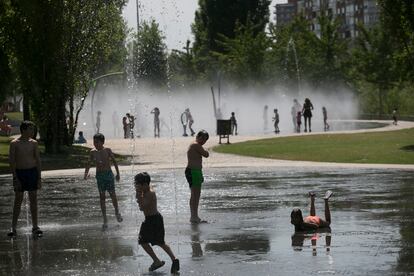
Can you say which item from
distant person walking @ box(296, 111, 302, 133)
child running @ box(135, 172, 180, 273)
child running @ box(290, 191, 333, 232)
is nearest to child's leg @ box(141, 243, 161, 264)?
child running @ box(135, 172, 180, 273)

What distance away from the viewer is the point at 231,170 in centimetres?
3206

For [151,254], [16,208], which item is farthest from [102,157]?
[151,254]

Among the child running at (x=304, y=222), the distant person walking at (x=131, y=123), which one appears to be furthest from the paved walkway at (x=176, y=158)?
the child running at (x=304, y=222)

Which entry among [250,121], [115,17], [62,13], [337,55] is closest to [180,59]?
[337,55]

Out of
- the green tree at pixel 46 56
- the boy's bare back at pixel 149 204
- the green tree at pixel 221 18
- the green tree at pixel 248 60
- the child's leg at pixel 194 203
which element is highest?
the green tree at pixel 221 18

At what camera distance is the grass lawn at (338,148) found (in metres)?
35.8

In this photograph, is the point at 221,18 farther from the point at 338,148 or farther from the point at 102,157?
the point at 102,157

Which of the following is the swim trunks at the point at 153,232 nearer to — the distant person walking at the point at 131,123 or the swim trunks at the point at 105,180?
the swim trunks at the point at 105,180

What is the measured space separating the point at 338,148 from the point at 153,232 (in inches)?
1076

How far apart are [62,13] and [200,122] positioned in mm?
38500

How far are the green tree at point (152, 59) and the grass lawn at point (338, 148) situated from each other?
67264mm

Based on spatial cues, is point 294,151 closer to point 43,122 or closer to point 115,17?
point 43,122

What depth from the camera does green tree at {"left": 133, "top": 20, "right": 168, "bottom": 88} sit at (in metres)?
114

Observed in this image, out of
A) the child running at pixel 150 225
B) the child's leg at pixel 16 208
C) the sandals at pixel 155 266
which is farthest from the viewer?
the child's leg at pixel 16 208
